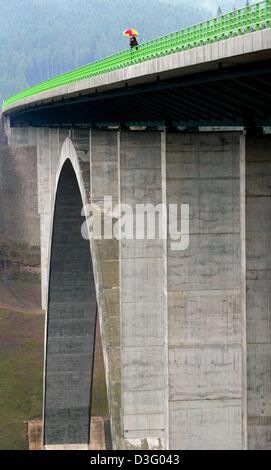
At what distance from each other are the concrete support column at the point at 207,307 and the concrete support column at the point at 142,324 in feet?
9.48

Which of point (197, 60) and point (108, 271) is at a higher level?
point (197, 60)

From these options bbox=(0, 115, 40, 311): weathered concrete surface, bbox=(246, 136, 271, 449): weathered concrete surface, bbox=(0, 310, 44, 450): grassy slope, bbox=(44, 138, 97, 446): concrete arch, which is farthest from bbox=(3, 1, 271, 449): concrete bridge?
bbox=(0, 115, 40, 311): weathered concrete surface

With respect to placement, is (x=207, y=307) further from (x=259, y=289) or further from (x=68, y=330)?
(x=68, y=330)

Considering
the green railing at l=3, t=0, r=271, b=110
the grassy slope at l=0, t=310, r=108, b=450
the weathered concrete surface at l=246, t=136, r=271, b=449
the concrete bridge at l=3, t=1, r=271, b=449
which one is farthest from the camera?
the grassy slope at l=0, t=310, r=108, b=450

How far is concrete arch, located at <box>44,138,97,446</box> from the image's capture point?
4256 centimetres

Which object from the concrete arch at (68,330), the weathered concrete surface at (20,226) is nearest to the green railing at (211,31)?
the concrete arch at (68,330)

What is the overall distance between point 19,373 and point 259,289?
4121 cm

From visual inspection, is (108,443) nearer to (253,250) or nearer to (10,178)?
(253,250)

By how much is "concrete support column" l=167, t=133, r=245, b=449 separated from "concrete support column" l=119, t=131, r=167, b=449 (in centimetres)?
289

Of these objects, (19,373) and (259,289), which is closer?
(259,289)

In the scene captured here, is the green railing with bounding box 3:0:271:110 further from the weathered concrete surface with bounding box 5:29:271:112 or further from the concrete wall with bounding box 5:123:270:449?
the concrete wall with bounding box 5:123:270:449

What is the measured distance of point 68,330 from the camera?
43.9 meters

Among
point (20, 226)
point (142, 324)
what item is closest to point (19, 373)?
point (20, 226)

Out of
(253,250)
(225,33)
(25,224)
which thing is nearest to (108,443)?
(253,250)
